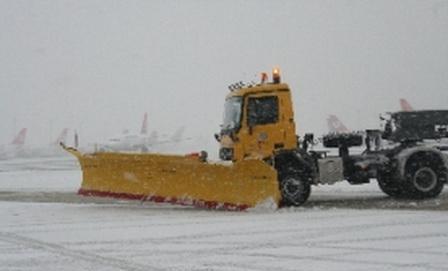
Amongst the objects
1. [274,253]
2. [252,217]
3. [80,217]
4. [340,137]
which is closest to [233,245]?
[274,253]

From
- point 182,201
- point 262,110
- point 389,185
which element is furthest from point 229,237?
point 389,185

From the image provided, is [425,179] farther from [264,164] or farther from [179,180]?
[179,180]

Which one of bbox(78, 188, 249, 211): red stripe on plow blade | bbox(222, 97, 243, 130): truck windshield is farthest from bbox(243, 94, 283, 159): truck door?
bbox(78, 188, 249, 211): red stripe on plow blade

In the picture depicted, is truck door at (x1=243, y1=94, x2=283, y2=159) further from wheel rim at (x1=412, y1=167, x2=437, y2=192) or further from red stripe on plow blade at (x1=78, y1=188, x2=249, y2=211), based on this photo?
wheel rim at (x1=412, y1=167, x2=437, y2=192)

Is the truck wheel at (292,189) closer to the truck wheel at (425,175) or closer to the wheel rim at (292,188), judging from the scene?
the wheel rim at (292,188)

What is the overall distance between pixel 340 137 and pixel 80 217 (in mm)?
6208

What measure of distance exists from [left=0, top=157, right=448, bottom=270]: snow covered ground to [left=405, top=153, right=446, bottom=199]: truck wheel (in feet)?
1.16

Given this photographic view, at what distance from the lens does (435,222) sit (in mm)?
10609

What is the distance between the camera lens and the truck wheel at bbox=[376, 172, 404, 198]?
49.0ft

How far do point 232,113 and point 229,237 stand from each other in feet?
14.4

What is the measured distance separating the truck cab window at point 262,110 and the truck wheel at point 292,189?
1294 mm

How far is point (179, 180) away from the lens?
43.5 feet

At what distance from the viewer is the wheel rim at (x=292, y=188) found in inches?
529

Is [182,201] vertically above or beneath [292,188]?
beneath
